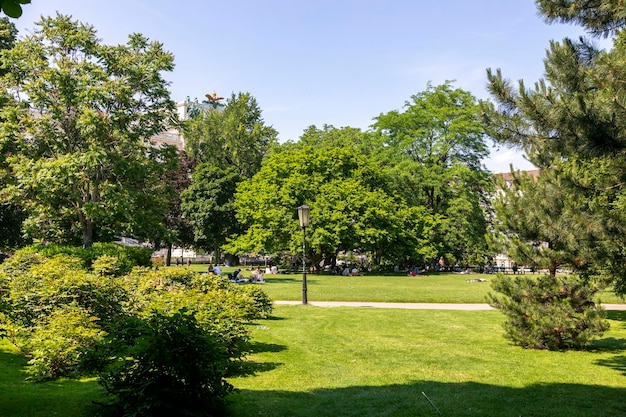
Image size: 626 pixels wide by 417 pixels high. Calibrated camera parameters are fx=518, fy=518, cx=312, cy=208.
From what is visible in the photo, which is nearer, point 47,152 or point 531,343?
point 531,343

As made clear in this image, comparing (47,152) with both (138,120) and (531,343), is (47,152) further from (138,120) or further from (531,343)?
(531,343)

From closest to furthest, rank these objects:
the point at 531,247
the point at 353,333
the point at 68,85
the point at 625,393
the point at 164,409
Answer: the point at 164,409 → the point at 625,393 → the point at 531,247 → the point at 353,333 → the point at 68,85

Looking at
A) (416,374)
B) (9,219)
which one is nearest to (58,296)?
(416,374)

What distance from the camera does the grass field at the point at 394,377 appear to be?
21.8 ft

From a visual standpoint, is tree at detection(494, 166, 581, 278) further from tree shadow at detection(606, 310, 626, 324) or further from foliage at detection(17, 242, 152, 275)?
foliage at detection(17, 242, 152, 275)

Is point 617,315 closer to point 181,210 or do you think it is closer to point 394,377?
point 394,377

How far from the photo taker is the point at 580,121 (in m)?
7.01

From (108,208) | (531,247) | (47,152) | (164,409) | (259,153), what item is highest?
(259,153)

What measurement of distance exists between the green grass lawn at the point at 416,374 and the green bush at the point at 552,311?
Answer: 38cm

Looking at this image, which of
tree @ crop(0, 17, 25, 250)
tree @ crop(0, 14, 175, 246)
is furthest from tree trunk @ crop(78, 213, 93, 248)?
tree @ crop(0, 17, 25, 250)

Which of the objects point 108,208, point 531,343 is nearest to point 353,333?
point 531,343

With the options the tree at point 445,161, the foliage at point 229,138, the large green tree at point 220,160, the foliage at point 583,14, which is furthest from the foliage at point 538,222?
the foliage at point 229,138

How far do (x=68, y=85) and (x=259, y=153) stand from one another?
36014 millimetres

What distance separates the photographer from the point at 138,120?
83.0 ft
